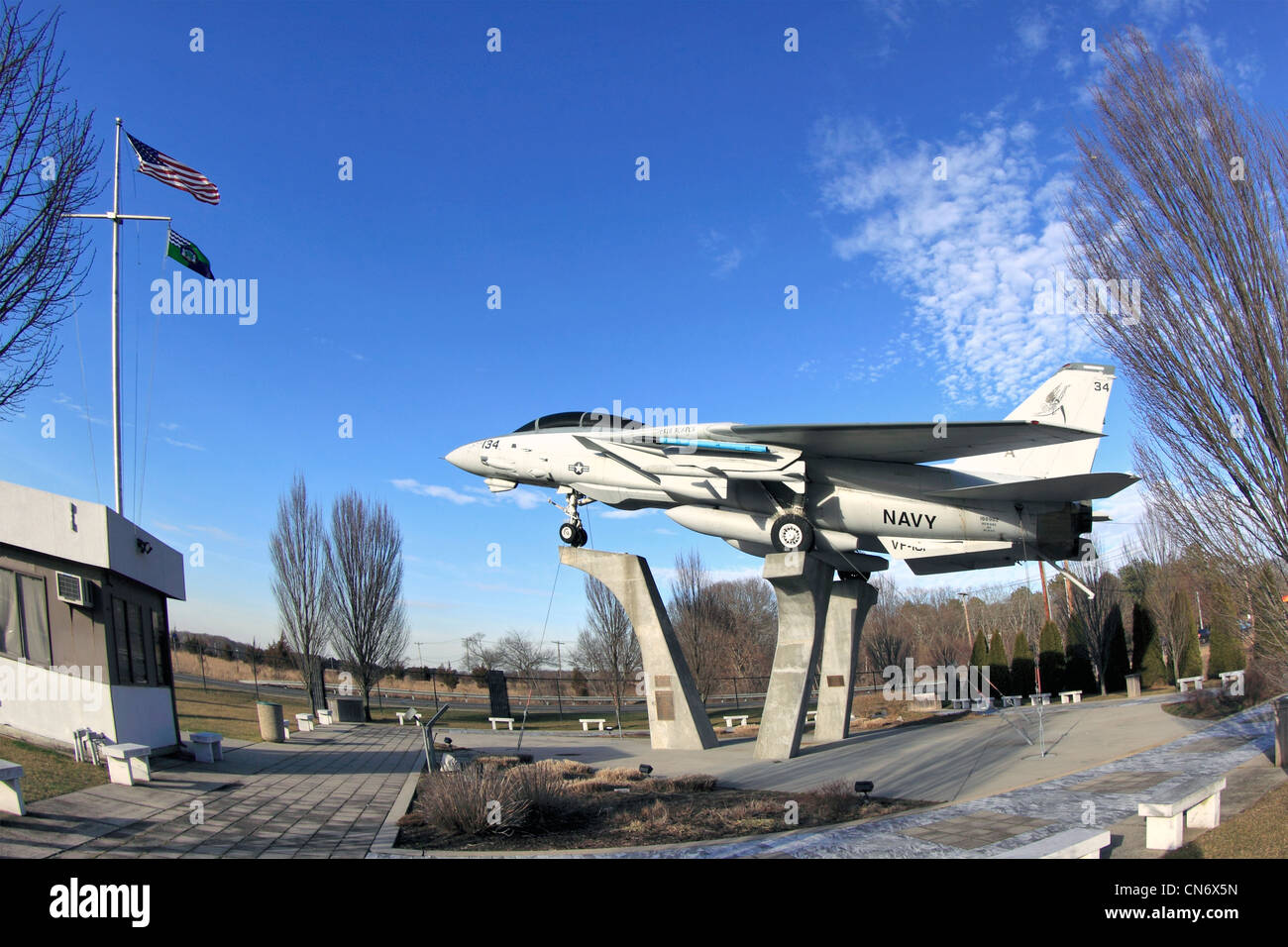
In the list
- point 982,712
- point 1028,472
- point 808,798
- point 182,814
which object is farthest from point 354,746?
point 982,712

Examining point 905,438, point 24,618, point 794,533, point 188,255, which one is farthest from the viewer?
point 188,255

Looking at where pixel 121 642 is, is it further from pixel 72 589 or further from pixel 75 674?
pixel 72 589

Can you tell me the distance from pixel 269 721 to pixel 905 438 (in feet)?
56.7

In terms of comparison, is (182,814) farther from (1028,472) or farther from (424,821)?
(1028,472)

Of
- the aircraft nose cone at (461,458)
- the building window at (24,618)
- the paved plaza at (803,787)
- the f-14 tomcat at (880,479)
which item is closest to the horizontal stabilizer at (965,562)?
the f-14 tomcat at (880,479)

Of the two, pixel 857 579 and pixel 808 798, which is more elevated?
pixel 857 579

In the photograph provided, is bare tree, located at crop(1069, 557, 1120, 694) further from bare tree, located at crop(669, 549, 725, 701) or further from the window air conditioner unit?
the window air conditioner unit

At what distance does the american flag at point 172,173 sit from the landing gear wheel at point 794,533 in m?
16.0

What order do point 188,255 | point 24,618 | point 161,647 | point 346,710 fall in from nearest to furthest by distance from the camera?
point 24,618
point 161,647
point 188,255
point 346,710

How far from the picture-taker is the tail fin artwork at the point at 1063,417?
52.6 feet

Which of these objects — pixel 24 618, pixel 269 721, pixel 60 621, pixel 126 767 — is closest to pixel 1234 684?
pixel 269 721

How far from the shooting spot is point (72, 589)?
41.8 feet

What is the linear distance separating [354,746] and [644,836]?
1370cm
